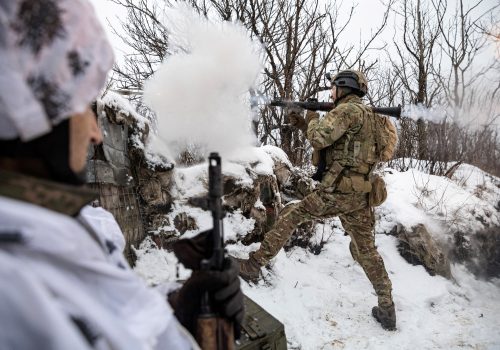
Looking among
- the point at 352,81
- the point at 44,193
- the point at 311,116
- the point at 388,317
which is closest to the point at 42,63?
the point at 44,193

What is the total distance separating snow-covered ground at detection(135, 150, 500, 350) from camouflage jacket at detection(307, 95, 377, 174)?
134 centimetres

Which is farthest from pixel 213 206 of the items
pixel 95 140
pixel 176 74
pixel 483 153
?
pixel 483 153

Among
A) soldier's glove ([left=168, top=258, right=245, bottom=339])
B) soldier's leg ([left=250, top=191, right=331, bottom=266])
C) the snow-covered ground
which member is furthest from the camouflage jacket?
soldier's glove ([left=168, top=258, right=245, bottom=339])

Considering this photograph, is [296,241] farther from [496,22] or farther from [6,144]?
[496,22]

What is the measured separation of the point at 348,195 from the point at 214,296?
8.37 ft

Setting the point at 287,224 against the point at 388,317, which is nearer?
the point at 388,317

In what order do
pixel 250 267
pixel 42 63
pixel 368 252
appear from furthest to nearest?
pixel 250 267 < pixel 368 252 < pixel 42 63

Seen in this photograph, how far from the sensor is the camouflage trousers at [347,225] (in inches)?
134

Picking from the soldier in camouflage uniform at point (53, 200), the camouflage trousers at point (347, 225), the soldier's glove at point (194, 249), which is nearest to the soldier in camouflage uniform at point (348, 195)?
the camouflage trousers at point (347, 225)

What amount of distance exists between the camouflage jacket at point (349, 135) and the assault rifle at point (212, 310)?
2322 millimetres

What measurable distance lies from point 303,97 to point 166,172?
4.38 m

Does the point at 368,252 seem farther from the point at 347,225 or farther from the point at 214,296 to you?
the point at 214,296

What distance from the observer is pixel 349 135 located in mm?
3455

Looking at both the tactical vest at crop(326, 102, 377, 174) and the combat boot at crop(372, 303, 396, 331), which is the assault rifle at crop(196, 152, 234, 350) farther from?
the combat boot at crop(372, 303, 396, 331)
